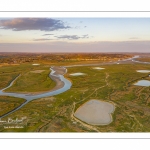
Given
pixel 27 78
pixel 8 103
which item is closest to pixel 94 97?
pixel 8 103

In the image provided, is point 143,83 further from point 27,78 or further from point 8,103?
point 8,103

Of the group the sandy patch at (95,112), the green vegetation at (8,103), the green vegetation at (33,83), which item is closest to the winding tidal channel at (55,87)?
the green vegetation at (8,103)

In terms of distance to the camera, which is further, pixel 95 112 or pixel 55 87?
pixel 55 87

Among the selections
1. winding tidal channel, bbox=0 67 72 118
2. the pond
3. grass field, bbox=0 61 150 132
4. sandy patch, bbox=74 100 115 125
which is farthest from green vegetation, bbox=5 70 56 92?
the pond

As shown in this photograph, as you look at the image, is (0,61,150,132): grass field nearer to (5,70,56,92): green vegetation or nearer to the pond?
(5,70,56,92): green vegetation

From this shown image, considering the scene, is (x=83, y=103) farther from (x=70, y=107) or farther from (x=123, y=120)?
(x=123, y=120)
